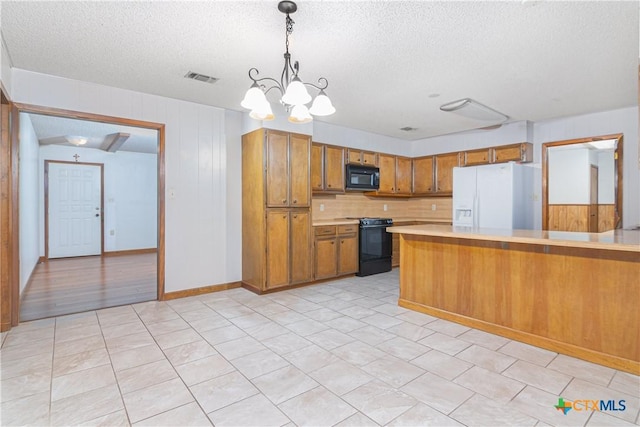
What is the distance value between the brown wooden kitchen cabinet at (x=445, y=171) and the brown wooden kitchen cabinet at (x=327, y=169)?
199 cm

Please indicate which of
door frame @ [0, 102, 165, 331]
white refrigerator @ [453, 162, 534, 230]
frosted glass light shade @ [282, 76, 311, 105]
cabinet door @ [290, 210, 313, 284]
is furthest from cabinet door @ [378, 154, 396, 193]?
door frame @ [0, 102, 165, 331]

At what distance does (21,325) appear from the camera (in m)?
3.25

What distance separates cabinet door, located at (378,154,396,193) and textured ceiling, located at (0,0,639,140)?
7.19 feet

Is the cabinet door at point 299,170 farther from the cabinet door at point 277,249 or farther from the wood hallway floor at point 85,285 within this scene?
the wood hallway floor at point 85,285

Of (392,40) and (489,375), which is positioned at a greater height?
(392,40)

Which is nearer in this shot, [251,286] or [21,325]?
[21,325]

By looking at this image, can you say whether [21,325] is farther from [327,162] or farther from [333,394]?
[327,162]

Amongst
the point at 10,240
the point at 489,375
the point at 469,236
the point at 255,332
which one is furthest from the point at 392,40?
the point at 10,240

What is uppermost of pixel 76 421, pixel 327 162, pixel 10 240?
pixel 327 162

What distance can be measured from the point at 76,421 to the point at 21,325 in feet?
7.03

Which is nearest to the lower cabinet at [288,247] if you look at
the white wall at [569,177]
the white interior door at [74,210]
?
the white wall at [569,177]

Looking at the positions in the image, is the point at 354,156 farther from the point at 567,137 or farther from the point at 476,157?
the point at 567,137

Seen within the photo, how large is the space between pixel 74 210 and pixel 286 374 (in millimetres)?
7198

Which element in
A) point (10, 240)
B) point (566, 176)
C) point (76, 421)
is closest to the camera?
point (76, 421)
